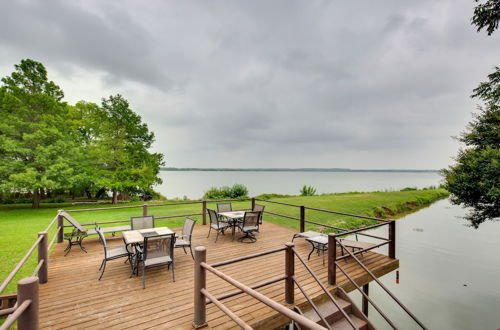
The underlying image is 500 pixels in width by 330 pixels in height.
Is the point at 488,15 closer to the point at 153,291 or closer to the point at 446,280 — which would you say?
the point at 446,280

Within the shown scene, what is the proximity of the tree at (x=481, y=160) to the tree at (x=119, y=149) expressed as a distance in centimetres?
2134

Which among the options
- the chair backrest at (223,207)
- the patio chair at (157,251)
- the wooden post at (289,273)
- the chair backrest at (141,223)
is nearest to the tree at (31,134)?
the chair backrest at (141,223)

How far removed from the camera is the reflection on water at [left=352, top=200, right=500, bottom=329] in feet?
20.7

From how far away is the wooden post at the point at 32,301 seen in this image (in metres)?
1.63

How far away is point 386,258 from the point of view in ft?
17.8

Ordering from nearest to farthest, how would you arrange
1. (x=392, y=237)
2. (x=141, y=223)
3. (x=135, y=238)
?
(x=135, y=238)
(x=392, y=237)
(x=141, y=223)

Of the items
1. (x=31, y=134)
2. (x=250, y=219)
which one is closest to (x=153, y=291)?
(x=250, y=219)

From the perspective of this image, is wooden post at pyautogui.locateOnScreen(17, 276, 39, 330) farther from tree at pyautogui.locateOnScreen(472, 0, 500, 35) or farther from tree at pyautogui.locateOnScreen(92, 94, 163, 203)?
tree at pyautogui.locateOnScreen(92, 94, 163, 203)

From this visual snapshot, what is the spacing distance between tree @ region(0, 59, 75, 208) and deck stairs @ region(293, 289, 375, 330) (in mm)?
17865

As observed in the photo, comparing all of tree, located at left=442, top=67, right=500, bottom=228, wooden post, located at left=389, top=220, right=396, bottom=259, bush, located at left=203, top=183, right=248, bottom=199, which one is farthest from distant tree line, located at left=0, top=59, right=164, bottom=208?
tree, located at left=442, top=67, right=500, bottom=228

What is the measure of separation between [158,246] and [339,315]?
3.72m

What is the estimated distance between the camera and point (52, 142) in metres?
15.9

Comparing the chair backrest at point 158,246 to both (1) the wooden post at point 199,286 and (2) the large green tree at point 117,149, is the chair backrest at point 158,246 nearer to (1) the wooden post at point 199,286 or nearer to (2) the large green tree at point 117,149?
(1) the wooden post at point 199,286

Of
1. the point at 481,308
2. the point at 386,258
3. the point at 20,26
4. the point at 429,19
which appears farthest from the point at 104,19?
the point at 481,308
